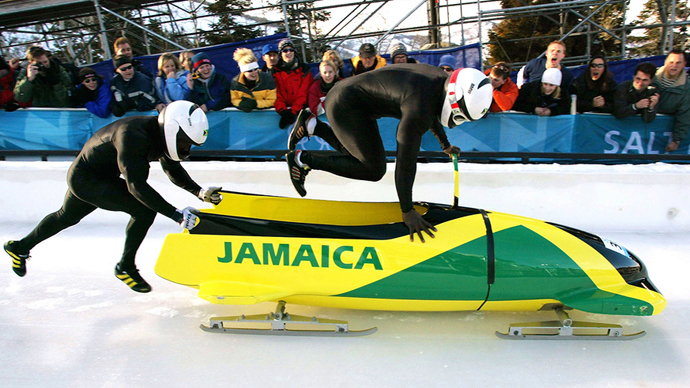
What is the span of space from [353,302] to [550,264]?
0.92 meters

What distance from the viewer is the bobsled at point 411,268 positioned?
217 cm

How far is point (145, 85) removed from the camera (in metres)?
4.59

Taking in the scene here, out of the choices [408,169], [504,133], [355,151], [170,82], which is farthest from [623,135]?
[170,82]

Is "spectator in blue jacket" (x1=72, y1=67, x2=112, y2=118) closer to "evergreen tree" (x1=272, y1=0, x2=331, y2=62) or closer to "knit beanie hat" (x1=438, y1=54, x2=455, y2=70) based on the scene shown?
"knit beanie hat" (x1=438, y1=54, x2=455, y2=70)

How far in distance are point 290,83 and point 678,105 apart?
3.42 meters

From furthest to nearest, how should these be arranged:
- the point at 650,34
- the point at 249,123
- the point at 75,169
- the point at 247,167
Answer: the point at 650,34
the point at 249,123
the point at 247,167
the point at 75,169

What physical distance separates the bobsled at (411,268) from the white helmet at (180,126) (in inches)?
15.5

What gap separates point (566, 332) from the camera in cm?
220

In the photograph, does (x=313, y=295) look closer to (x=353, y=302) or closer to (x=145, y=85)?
(x=353, y=302)

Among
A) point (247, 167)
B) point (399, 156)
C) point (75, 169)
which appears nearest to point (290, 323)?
point (399, 156)

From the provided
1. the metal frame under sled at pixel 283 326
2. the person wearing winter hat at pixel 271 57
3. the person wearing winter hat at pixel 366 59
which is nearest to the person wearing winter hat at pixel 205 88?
the person wearing winter hat at pixel 271 57

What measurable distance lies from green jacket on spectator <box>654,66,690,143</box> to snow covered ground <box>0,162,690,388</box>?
811 millimetres

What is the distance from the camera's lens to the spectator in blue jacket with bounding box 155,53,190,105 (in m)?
4.56

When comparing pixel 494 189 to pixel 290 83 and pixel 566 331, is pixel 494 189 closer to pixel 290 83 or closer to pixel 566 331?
pixel 566 331
